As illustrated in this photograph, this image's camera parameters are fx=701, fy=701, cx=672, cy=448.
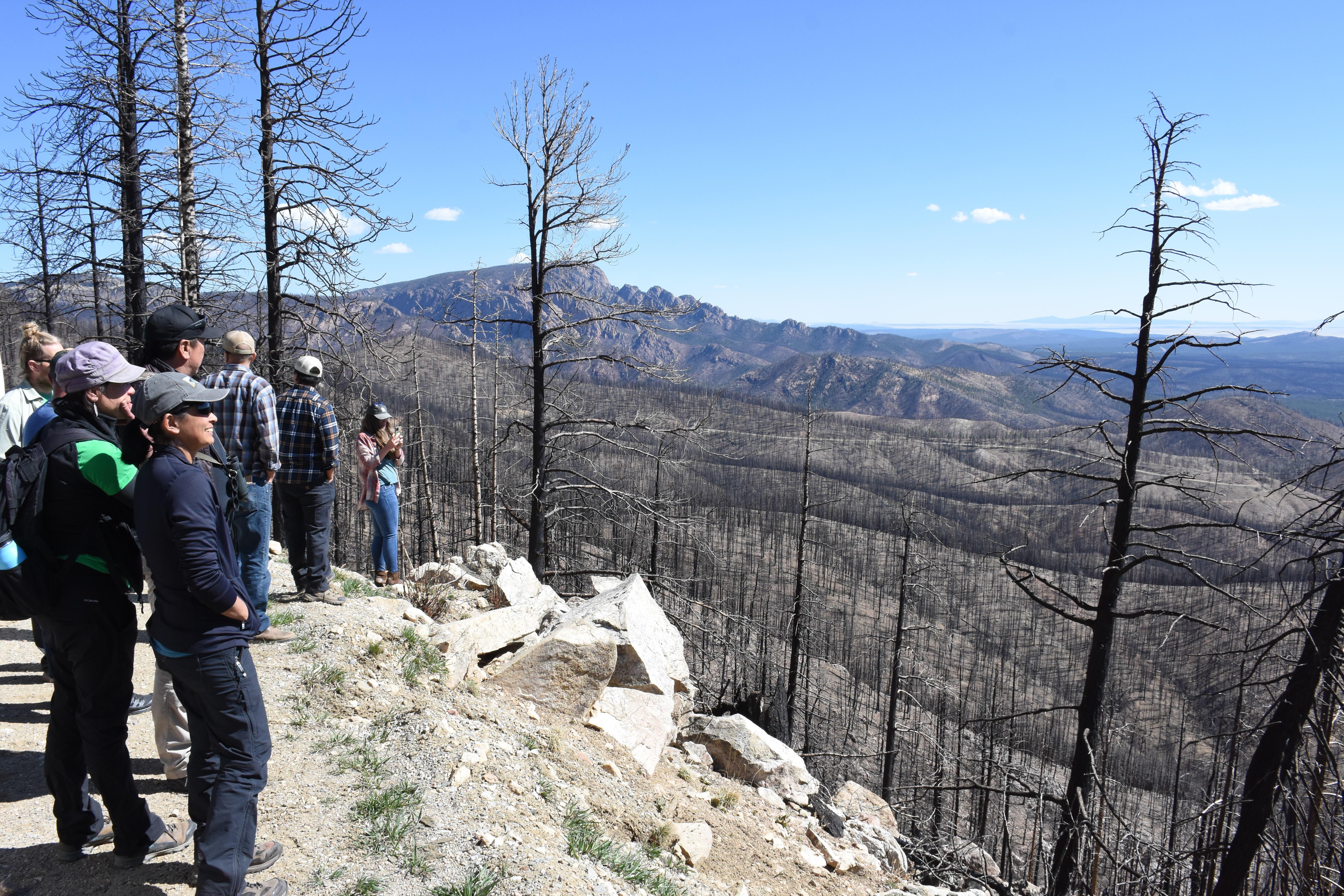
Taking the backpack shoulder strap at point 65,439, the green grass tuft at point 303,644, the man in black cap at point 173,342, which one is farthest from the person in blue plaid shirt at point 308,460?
the backpack shoulder strap at point 65,439

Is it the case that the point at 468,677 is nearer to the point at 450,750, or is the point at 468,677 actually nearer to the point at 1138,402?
the point at 450,750

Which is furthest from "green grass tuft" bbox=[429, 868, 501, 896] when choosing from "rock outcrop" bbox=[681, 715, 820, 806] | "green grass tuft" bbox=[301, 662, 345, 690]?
"rock outcrop" bbox=[681, 715, 820, 806]

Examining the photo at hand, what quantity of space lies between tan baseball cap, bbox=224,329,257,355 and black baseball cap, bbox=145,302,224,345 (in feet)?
3.39

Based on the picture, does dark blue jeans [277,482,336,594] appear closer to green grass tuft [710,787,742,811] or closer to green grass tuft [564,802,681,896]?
green grass tuft [564,802,681,896]

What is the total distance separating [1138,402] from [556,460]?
9.36 meters

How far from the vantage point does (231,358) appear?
5410 millimetres

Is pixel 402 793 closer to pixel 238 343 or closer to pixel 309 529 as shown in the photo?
pixel 309 529

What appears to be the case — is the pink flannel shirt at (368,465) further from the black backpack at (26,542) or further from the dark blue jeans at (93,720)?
the black backpack at (26,542)

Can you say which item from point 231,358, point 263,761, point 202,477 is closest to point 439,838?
point 263,761

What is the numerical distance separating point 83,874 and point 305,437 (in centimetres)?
366

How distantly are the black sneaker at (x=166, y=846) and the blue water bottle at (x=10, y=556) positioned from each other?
4.74 ft

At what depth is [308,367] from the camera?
637 centimetres

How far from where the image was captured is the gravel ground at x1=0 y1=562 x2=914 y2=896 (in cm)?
365

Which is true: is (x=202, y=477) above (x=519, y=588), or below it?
above
